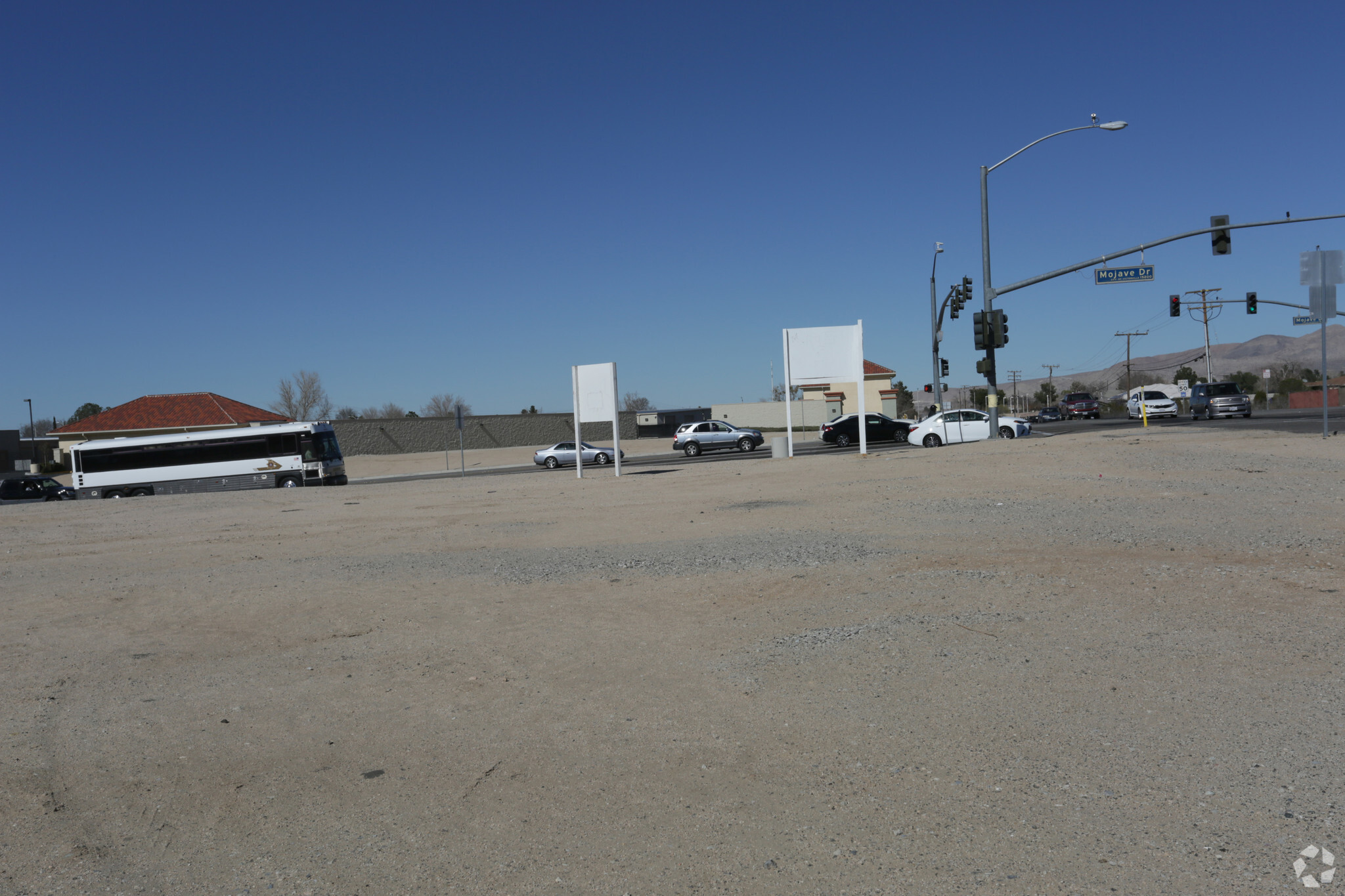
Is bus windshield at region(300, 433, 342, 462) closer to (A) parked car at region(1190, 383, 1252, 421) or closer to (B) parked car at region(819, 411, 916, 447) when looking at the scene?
(B) parked car at region(819, 411, 916, 447)

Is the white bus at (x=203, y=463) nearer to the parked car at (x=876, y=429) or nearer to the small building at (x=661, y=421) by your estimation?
the parked car at (x=876, y=429)

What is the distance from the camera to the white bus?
36156mm

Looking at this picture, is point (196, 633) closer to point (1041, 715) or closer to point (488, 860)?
point (488, 860)

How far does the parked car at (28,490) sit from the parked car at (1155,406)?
52769 millimetres

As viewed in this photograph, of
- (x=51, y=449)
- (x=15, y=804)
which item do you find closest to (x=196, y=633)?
(x=15, y=804)

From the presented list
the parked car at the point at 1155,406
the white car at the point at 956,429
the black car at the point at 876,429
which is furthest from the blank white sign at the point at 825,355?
the parked car at the point at 1155,406

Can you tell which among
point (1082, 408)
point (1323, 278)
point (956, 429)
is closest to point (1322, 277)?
point (1323, 278)

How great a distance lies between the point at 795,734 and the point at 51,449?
3494 inches

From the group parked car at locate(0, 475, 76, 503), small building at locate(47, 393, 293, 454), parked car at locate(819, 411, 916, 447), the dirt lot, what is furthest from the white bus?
small building at locate(47, 393, 293, 454)

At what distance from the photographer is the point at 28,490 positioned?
3438cm

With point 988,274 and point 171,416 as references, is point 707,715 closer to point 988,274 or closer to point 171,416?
point 988,274

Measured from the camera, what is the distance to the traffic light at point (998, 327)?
1097 inches

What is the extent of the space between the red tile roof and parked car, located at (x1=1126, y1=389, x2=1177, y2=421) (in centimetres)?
5889

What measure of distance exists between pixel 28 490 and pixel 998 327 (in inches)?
1378
